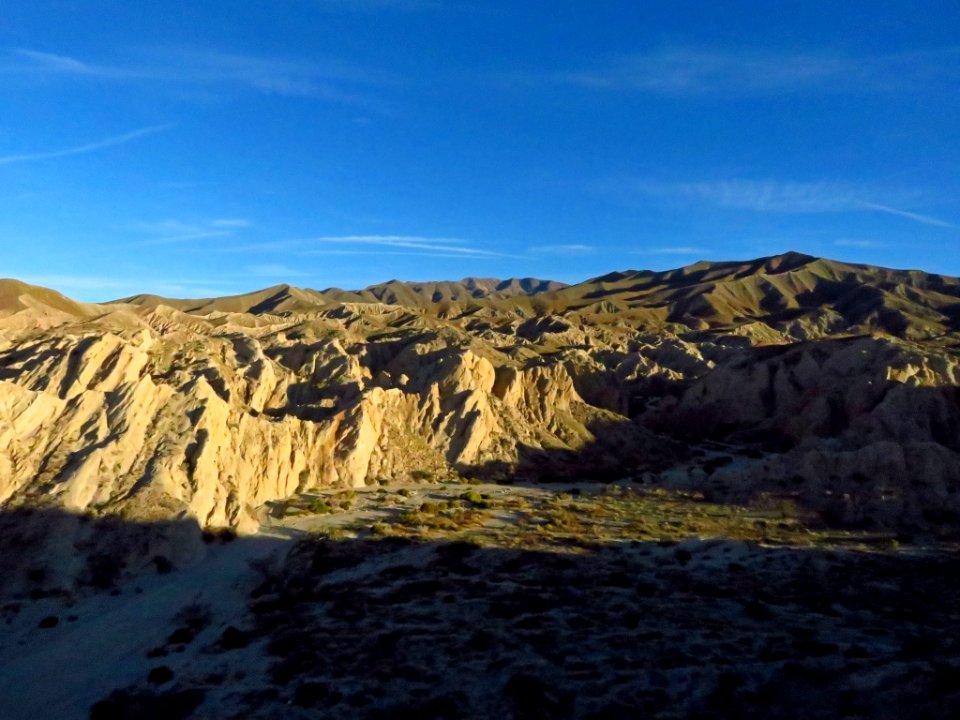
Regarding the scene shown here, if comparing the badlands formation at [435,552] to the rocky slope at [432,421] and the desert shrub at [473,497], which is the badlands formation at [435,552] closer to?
the rocky slope at [432,421]

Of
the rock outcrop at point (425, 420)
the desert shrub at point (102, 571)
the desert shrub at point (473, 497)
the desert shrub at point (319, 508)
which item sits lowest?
the desert shrub at point (102, 571)

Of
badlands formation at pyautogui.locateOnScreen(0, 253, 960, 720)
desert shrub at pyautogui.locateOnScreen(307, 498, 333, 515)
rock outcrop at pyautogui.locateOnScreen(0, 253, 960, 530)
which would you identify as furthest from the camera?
desert shrub at pyautogui.locateOnScreen(307, 498, 333, 515)

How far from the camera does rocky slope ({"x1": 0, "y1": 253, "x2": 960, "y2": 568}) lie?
89.6 feet

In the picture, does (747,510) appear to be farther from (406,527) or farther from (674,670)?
(674,670)

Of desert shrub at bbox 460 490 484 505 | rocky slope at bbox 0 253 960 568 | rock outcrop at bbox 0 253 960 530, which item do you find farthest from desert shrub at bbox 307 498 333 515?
desert shrub at bbox 460 490 484 505

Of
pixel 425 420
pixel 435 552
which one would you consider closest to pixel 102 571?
pixel 435 552

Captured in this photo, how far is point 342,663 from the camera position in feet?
56.9

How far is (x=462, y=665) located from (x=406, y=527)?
44.9 feet

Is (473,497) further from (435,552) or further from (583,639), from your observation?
(583,639)

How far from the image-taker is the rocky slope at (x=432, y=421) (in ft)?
89.6

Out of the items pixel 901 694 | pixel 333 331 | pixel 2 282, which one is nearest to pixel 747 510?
pixel 901 694

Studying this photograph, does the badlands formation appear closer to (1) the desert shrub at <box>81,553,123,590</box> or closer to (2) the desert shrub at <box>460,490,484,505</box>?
(1) the desert shrub at <box>81,553,123,590</box>

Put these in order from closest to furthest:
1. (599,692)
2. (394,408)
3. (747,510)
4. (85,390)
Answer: (599,692), (85,390), (747,510), (394,408)

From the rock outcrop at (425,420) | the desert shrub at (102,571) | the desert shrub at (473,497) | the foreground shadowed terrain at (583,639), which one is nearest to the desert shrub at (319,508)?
the rock outcrop at (425,420)
